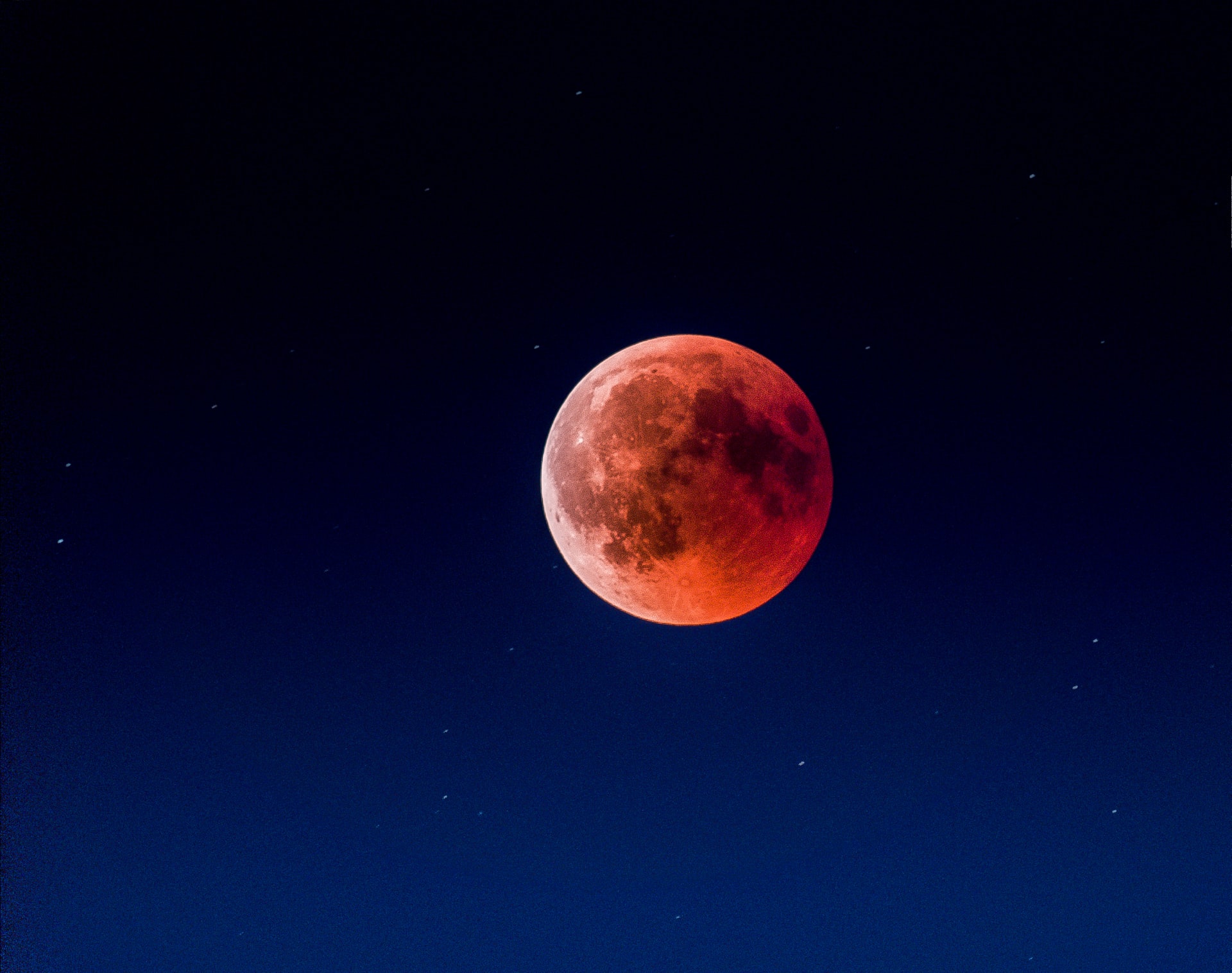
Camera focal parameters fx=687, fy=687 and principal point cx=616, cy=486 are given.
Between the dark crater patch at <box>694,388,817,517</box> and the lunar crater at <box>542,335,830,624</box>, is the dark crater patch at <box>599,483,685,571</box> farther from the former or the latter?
the dark crater patch at <box>694,388,817,517</box>

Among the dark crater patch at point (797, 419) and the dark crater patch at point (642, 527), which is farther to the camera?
the dark crater patch at point (797, 419)

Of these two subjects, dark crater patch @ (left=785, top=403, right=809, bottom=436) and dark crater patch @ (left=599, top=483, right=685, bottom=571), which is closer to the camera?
dark crater patch @ (left=599, top=483, right=685, bottom=571)

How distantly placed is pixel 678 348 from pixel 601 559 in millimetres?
2111

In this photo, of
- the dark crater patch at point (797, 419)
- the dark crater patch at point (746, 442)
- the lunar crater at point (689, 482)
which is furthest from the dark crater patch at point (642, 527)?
the dark crater patch at point (797, 419)

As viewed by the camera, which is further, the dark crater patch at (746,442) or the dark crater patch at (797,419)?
the dark crater patch at (797,419)

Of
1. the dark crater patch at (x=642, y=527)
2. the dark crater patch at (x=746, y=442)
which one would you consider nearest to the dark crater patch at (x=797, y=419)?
the dark crater patch at (x=746, y=442)

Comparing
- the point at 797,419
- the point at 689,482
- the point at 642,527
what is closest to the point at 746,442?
the point at 689,482

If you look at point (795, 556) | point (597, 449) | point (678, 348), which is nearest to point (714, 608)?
point (795, 556)

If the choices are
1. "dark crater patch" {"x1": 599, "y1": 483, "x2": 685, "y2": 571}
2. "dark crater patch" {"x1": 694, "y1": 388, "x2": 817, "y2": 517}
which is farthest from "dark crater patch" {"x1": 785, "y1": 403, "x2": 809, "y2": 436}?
"dark crater patch" {"x1": 599, "y1": 483, "x2": 685, "y2": 571}

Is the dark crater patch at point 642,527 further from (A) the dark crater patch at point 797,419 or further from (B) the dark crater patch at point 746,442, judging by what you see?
(A) the dark crater patch at point 797,419

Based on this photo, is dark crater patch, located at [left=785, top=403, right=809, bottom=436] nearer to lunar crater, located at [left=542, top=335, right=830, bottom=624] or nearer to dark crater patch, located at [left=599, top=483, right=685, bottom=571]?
lunar crater, located at [left=542, top=335, right=830, bottom=624]

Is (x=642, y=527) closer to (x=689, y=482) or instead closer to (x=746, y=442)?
(x=689, y=482)

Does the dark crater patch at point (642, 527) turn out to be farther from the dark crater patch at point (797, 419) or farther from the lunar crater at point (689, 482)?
the dark crater patch at point (797, 419)

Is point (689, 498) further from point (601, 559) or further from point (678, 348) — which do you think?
point (678, 348)
